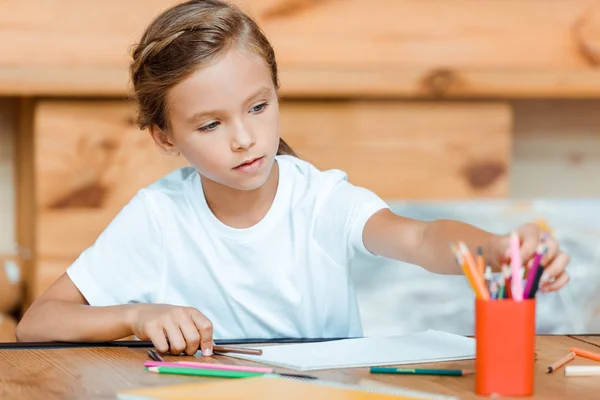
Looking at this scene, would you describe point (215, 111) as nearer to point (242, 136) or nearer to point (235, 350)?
point (242, 136)

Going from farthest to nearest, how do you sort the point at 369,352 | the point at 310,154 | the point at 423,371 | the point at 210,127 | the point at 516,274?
the point at 310,154 < the point at 210,127 < the point at 369,352 < the point at 423,371 < the point at 516,274

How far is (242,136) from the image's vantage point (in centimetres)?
111

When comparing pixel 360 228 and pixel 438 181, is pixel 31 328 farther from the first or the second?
pixel 438 181

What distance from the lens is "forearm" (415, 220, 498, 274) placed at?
3.19ft

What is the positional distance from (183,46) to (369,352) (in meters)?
0.47

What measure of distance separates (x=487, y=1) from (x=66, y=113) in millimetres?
893

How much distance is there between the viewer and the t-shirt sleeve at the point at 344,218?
1.25 m

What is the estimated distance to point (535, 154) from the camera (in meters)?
2.16

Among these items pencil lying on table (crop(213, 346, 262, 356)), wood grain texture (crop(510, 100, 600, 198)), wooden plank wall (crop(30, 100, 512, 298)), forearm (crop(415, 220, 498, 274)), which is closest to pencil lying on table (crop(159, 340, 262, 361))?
pencil lying on table (crop(213, 346, 262, 356))

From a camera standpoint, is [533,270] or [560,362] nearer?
[533,270]

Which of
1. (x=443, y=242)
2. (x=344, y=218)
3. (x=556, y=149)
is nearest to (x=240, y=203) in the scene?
(x=344, y=218)

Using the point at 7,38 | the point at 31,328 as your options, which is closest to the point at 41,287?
the point at 7,38

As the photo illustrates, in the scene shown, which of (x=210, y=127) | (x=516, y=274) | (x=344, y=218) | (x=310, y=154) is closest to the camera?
(x=516, y=274)

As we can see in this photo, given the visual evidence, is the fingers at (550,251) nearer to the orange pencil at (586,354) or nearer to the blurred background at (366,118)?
the orange pencil at (586,354)
